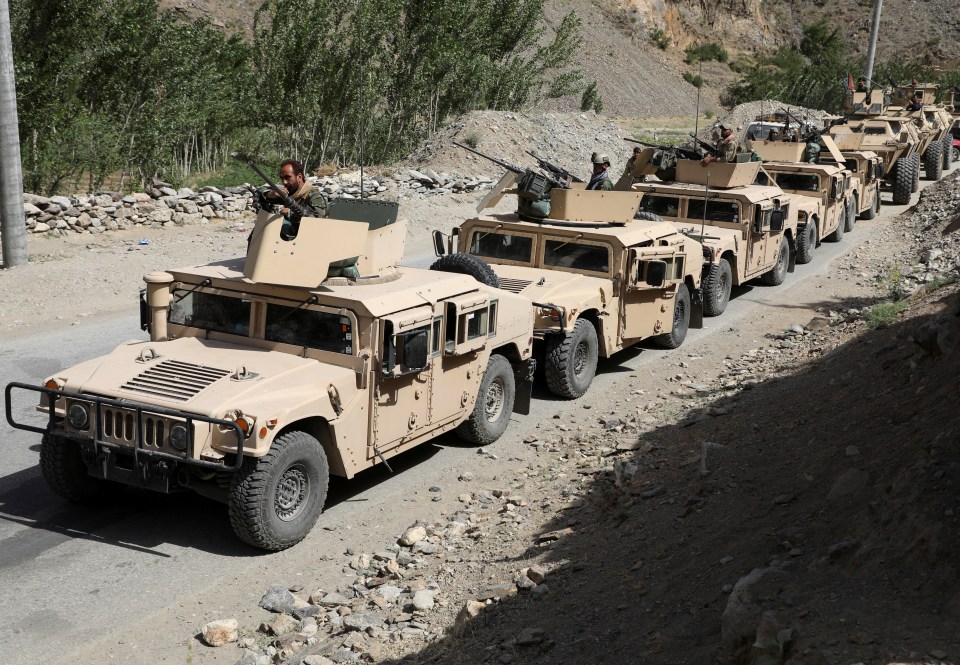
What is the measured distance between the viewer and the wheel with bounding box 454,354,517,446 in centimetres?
916

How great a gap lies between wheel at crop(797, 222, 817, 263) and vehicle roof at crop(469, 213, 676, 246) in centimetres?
650

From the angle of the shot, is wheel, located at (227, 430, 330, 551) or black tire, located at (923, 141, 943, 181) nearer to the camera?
wheel, located at (227, 430, 330, 551)

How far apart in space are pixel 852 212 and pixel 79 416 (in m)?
17.6

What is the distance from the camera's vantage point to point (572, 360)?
34.6 feet

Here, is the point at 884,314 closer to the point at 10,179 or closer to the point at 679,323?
the point at 679,323

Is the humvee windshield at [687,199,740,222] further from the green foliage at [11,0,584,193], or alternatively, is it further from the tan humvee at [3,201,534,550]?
the green foliage at [11,0,584,193]

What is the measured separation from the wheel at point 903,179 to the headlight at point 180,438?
872 inches

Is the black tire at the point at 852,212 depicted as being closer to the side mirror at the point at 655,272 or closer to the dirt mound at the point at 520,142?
the dirt mound at the point at 520,142

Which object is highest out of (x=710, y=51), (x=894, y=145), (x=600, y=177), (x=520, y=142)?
(x=710, y=51)

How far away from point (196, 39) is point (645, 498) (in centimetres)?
2294

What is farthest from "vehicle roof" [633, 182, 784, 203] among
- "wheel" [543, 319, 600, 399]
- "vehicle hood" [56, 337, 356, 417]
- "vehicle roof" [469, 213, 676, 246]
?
"vehicle hood" [56, 337, 356, 417]

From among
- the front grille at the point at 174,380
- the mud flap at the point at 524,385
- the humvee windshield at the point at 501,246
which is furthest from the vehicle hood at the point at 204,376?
the humvee windshield at the point at 501,246

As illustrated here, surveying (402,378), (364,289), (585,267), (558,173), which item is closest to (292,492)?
(402,378)

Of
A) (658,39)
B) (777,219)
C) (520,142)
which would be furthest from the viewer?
(658,39)
